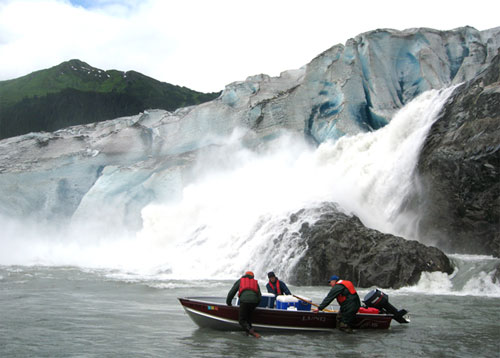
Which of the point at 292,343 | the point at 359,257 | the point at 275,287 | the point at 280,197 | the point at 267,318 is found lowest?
the point at 292,343

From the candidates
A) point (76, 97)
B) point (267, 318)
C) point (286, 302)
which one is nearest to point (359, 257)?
point (286, 302)

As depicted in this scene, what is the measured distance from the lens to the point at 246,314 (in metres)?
7.57

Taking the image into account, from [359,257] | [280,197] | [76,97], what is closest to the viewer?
[359,257]

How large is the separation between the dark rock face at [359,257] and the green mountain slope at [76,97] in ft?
138

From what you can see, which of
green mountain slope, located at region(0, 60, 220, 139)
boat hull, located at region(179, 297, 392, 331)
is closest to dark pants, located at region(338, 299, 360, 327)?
boat hull, located at region(179, 297, 392, 331)

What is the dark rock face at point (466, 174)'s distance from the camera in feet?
49.4

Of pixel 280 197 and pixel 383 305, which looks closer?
pixel 383 305

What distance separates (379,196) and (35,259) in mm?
15550

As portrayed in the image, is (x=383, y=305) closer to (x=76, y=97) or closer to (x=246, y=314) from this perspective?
(x=246, y=314)

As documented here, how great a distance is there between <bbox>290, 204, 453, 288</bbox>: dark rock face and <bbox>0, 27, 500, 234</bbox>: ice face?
30.8 ft

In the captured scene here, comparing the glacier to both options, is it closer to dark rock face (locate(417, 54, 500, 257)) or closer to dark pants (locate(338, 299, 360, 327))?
dark rock face (locate(417, 54, 500, 257))

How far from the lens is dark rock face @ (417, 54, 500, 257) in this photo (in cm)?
1507

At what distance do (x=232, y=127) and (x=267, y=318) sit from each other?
1984 cm

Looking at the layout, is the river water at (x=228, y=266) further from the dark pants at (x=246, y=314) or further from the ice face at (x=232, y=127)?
the ice face at (x=232, y=127)
